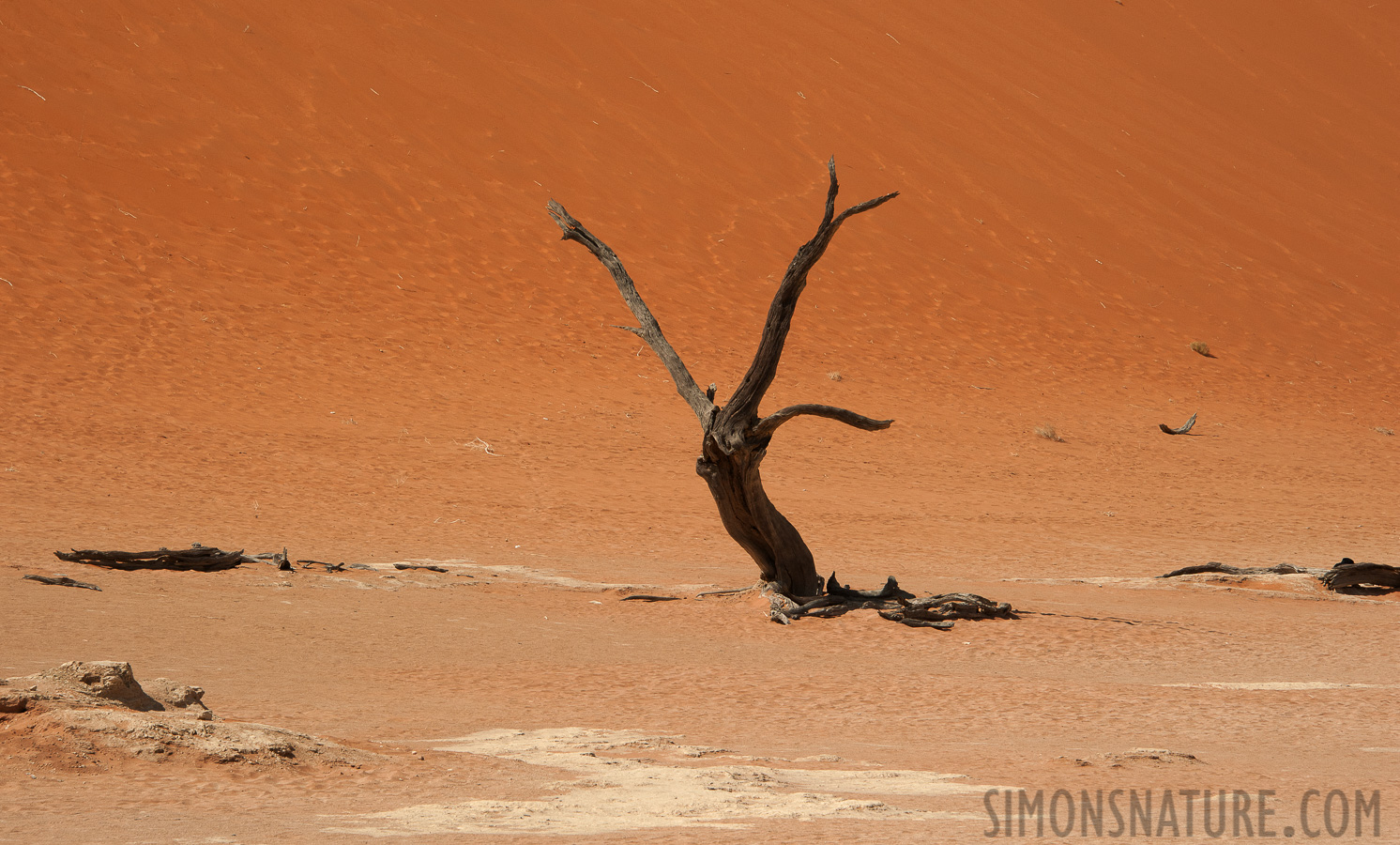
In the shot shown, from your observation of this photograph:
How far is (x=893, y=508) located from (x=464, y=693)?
8164 mm

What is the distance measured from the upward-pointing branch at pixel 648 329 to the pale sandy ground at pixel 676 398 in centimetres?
135

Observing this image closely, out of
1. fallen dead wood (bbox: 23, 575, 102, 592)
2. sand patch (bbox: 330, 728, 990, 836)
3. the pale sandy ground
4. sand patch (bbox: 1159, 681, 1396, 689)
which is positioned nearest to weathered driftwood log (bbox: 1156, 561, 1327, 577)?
the pale sandy ground

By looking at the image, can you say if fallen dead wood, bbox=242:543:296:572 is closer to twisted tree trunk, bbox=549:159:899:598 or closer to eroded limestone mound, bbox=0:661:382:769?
twisted tree trunk, bbox=549:159:899:598

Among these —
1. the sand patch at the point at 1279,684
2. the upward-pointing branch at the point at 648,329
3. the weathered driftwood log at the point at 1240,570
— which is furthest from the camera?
the weathered driftwood log at the point at 1240,570

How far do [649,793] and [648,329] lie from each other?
17.6 feet

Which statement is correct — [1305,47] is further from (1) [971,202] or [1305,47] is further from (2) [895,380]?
(2) [895,380]

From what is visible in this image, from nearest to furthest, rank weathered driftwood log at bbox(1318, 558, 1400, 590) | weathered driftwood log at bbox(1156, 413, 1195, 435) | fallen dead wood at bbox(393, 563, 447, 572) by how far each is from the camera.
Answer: fallen dead wood at bbox(393, 563, 447, 572)
weathered driftwood log at bbox(1318, 558, 1400, 590)
weathered driftwood log at bbox(1156, 413, 1195, 435)

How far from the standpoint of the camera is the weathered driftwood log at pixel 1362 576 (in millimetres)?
9609

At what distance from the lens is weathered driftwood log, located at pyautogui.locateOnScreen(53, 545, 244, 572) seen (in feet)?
28.0

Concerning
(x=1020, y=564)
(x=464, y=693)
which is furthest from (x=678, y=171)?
(x=464, y=693)

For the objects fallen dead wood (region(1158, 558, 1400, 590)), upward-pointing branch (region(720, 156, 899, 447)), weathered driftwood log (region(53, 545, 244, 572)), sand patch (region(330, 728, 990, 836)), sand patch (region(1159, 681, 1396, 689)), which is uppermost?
upward-pointing branch (region(720, 156, 899, 447))

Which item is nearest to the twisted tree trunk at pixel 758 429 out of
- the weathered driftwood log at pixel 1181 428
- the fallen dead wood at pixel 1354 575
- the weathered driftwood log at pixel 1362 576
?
the fallen dead wood at pixel 1354 575

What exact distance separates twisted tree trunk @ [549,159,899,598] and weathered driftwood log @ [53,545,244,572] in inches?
132

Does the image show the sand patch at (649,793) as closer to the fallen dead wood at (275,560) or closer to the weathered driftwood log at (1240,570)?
the fallen dead wood at (275,560)
